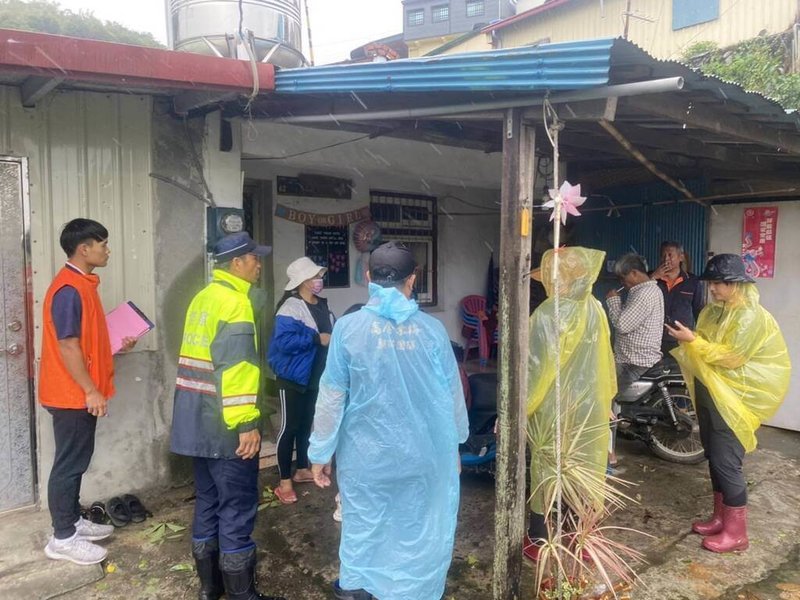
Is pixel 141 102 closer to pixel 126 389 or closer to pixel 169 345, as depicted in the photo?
pixel 169 345

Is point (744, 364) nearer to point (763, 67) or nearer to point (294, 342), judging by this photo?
point (294, 342)

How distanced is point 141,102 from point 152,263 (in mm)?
1113

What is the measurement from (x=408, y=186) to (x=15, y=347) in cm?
460

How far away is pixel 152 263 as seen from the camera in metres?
4.15

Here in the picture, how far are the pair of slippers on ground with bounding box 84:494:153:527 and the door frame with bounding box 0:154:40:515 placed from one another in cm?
38

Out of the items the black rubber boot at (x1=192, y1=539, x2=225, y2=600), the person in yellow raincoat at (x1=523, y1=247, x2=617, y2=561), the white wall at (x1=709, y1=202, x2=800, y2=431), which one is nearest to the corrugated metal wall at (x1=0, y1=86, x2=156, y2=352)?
the black rubber boot at (x1=192, y1=539, x2=225, y2=600)

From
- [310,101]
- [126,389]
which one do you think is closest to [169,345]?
[126,389]

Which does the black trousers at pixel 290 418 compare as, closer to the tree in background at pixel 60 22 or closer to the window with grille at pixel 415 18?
the tree in background at pixel 60 22

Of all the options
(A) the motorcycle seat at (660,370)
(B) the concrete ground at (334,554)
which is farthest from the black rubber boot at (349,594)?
(A) the motorcycle seat at (660,370)

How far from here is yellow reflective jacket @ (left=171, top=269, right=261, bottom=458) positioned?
2852mm

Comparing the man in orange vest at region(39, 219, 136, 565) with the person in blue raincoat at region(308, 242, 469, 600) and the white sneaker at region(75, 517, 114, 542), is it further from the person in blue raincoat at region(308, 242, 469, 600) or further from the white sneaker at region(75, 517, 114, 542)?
the person in blue raincoat at region(308, 242, 469, 600)

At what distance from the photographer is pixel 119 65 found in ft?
9.84

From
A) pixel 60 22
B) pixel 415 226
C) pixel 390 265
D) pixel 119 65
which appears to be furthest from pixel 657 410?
pixel 60 22

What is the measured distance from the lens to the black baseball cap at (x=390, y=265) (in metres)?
2.70
